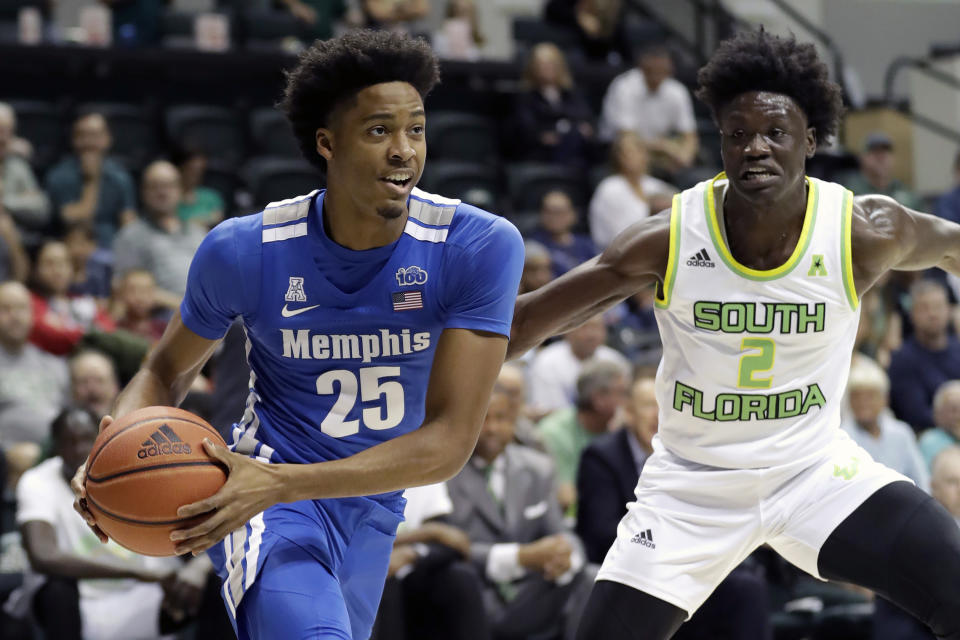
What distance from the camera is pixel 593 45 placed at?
11.9 meters

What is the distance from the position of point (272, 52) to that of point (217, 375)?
5.24 m

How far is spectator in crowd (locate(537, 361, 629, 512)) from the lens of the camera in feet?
22.6

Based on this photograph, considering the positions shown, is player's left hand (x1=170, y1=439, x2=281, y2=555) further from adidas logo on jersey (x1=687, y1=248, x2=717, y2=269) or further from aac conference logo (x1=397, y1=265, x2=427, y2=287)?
adidas logo on jersey (x1=687, y1=248, x2=717, y2=269)

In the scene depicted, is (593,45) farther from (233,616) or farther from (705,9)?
(233,616)

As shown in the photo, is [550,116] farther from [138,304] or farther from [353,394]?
[353,394]

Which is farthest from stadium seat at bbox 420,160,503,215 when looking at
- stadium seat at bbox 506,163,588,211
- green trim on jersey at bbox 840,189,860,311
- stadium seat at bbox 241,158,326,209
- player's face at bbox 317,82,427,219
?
player's face at bbox 317,82,427,219

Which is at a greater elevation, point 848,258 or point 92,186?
point 848,258

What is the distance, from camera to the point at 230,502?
9.55 ft

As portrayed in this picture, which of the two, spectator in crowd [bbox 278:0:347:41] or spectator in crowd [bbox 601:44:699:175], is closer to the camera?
spectator in crowd [bbox 601:44:699:175]

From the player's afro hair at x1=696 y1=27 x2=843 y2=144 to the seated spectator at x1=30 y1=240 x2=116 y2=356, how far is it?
14.4 ft

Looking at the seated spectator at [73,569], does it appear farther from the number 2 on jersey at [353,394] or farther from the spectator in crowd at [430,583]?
the number 2 on jersey at [353,394]

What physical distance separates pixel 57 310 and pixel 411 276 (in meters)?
4.74

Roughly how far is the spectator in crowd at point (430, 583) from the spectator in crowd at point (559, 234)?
3.22m

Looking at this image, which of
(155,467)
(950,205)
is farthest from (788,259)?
(950,205)
